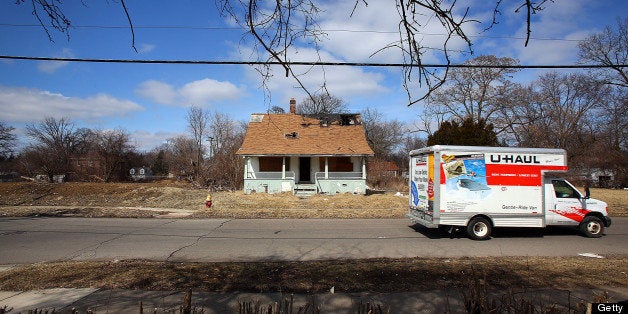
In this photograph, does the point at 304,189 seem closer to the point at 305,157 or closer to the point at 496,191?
the point at 305,157

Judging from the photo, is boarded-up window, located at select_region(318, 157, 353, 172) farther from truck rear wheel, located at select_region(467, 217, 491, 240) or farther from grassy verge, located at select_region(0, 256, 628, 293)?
grassy verge, located at select_region(0, 256, 628, 293)

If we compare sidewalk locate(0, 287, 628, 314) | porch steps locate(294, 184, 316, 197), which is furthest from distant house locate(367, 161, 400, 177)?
sidewalk locate(0, 287, 628, 314)

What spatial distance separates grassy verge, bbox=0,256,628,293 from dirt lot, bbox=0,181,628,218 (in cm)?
878

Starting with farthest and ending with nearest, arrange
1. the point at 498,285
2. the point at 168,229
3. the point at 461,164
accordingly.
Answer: the point at 168,229
the point at 461,164
the point at 498,285

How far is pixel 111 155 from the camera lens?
33.9 metres

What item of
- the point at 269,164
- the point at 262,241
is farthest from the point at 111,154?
the point at 262,241

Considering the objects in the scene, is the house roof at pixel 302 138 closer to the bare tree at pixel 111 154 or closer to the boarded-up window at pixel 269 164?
the boarded-up window at pixel 269 164

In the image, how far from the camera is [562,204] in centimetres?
1106

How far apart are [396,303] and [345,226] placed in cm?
820

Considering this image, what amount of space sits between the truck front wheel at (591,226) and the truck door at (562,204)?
16 cm

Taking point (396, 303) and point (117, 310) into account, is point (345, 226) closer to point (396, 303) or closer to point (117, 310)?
point (396, 303)

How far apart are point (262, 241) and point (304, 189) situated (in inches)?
602

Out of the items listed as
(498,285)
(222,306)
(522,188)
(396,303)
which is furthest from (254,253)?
(522,188)

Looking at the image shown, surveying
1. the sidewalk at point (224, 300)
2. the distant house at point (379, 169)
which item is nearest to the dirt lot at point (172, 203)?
the sidewalk at point (224, 300)
